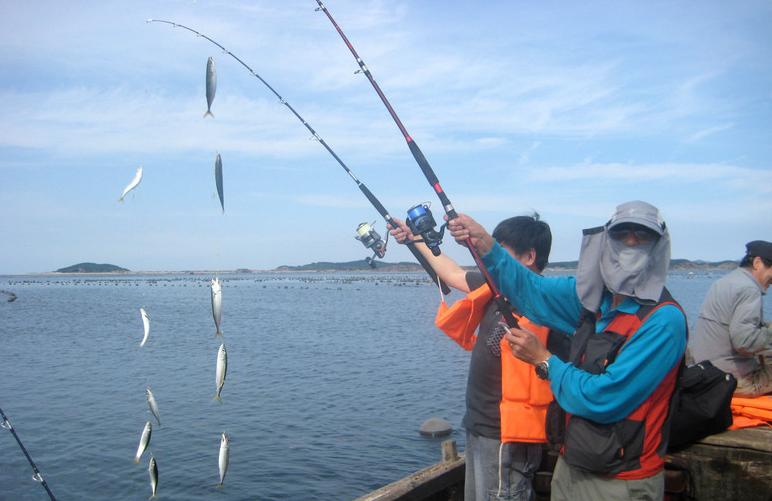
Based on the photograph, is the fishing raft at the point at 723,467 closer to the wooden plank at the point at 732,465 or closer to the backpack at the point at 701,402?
the wooden plank at the point at 732,465

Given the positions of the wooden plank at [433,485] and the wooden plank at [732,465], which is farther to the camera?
the wooden plank at [433,485]

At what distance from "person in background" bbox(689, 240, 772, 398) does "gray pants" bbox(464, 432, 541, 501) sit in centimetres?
226

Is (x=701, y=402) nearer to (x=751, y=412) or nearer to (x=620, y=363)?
(x=751, y=412)

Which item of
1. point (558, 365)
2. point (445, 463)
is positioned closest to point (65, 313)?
point (445, 463)

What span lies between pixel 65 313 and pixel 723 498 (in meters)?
44.2

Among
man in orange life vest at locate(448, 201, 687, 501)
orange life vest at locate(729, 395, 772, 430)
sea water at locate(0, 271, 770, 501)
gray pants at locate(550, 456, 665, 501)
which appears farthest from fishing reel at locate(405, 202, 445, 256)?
sea water at locate(0, 271, 770, 501)

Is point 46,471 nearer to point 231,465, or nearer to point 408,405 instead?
point 231,465

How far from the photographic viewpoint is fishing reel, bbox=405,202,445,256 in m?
3.31

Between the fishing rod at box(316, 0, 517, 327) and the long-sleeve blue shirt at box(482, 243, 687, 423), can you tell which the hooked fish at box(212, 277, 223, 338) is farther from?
the long-sleeve blue shirt at box(482, 243, 687, 423)

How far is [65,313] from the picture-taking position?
40.8 m

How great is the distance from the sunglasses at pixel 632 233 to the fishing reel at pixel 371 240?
2.18 meters

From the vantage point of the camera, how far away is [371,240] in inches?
175

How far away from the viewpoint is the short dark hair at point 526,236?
346 centimetres

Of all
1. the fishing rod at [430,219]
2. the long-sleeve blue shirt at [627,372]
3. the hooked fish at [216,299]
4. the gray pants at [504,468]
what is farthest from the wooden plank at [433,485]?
the long-sleeve blue shirt at [627,372]
